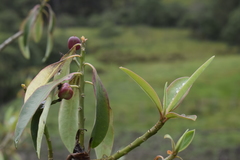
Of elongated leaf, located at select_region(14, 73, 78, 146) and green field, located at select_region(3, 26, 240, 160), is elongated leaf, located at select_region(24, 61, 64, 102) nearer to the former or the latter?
elongated leaf, located at select_region(14, 73, 78, 146)

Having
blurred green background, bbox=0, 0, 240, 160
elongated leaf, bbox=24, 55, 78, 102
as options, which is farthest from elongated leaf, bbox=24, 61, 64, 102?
blurred green background, bbox=0, 0, 240, 160

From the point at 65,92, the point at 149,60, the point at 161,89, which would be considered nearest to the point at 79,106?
the point at 65,92

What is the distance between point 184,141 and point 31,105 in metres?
0.13

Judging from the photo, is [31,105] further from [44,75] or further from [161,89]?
[161,89]

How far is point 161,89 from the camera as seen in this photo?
971 cm

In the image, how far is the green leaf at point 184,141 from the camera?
267 millimetres

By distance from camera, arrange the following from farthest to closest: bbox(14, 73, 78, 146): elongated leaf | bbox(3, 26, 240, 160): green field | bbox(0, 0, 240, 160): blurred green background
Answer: bbox(0, 0, 240, 160): blurred green background → bbox(3, 26, 240, 160): green field → bbox(14, 73, 78, 146): elongated leaf

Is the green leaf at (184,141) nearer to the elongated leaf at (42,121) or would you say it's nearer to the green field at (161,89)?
the elongated leaf at (42,121)

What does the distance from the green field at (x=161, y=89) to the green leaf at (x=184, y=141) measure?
5.15 meters

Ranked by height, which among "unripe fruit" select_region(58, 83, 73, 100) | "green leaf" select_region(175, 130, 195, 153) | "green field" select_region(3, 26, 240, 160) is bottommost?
"green field" select_region(3, 26, 240, 160)

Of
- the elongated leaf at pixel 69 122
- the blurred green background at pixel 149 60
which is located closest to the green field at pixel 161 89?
the blurred green background at pixel 149 60

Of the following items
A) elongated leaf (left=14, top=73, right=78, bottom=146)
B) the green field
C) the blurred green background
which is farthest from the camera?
the blurred green background

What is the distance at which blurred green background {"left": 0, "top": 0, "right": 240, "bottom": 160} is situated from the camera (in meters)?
6.85

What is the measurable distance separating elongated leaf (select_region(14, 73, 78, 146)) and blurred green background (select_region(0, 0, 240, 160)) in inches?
31.5
